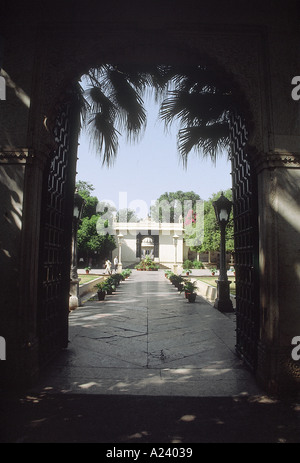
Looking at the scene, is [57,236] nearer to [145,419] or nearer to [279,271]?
[145,419]

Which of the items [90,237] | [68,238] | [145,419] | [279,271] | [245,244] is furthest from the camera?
[90,237]

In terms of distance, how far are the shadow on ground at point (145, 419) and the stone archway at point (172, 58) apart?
461 mm

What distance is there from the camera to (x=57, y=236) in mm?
4543

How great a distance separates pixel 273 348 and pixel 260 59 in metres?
3.60

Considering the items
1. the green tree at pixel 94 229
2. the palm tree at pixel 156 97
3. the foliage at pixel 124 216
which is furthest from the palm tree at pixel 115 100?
the foliage at pixel 124 216

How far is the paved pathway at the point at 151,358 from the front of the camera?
3.40m

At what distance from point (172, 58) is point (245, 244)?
287 centimetres

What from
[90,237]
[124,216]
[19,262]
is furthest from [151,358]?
[124,216]

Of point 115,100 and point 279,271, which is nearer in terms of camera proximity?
point 279,271

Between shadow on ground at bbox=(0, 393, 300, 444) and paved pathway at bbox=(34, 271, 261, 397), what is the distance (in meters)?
0.23

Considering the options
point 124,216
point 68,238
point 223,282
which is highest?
point 124,216

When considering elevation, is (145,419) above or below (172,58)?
below

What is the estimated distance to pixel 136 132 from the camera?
5418 mm

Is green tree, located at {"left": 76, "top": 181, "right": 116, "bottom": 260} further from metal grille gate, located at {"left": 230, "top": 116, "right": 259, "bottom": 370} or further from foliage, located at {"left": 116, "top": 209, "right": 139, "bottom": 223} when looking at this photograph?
metal grille gate, located at {"left": 230, "top": 116, "right": 259, "bottom": 370}
